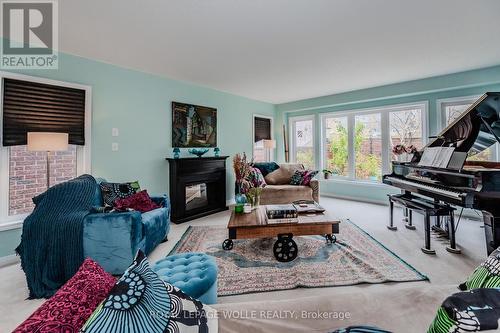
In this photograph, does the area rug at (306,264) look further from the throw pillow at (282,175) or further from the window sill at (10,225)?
the throw pillow at (282,175)

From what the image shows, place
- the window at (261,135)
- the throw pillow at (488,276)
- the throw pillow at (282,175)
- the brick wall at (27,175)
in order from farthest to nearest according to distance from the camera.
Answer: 1. the window at (261,135)
2. the throw pillow at (282,175)
3. the brick wall at (27,175)
4. the throw pillow at (488,276)

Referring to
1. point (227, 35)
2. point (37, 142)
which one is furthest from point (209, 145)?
point (37, 142)

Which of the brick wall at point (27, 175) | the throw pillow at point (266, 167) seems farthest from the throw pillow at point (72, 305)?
the throw pillow at point (266, 167)

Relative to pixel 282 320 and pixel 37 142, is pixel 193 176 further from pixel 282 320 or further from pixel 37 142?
pixel 282 320

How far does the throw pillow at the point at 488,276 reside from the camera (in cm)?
76

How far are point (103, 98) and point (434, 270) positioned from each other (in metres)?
4.46

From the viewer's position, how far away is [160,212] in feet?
9.42

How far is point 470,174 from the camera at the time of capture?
2299mm

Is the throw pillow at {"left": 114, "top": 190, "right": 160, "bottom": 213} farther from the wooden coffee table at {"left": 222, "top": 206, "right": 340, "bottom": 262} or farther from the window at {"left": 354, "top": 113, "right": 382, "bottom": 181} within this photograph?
the window at {"left": 354, "top": 113, "right": 382, "bottom": 181}

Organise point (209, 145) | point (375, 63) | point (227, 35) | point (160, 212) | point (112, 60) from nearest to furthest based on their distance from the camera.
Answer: point (227, 35)
point (160, 212)
point (112, 60)
point (375, 63)
point (209, 145)

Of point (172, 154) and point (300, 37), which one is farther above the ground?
point (300, 37)

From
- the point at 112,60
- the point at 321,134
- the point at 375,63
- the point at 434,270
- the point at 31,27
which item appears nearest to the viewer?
the point at 434,270

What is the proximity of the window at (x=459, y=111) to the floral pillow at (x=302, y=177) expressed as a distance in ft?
8.35

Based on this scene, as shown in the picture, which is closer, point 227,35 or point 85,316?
point 85,316
